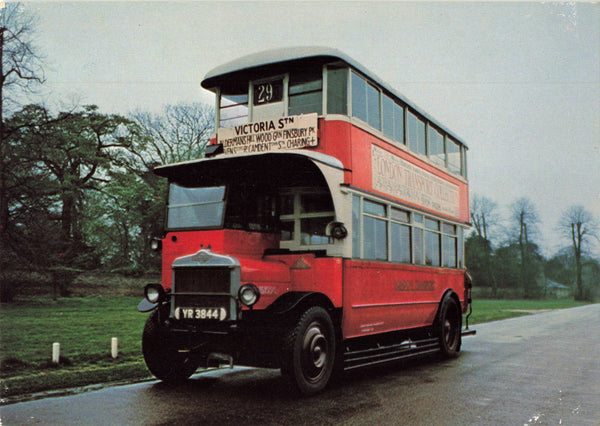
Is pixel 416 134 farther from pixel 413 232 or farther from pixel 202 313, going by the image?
pixel 202 313

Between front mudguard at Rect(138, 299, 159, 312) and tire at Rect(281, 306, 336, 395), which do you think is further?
front mudguard at Rect(138, 299, 159, 312)

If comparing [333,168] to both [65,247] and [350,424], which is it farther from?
[65,247]

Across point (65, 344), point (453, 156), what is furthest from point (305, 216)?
point (65, 344)

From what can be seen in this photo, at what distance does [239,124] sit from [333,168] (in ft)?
6.97

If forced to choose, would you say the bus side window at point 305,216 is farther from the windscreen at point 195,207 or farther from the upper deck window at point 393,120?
the upper deck window at point 393,120

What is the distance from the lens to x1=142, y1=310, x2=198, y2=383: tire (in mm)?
7754

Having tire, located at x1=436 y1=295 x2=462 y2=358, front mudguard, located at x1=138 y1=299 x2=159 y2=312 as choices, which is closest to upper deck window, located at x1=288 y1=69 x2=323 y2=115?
front mudguard, located at x1=138 y1=299 x2=159 y2=312

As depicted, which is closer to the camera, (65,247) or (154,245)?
(154,245)

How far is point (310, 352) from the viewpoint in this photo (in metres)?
7.21

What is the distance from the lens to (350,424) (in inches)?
226

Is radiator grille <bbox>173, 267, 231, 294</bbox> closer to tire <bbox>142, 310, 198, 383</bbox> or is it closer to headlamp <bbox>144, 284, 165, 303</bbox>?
headlamp <bbox>144, 284, 165, 303</bbox>

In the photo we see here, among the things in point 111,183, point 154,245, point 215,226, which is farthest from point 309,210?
point 111,183

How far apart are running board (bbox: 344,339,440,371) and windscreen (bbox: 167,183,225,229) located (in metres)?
2.74

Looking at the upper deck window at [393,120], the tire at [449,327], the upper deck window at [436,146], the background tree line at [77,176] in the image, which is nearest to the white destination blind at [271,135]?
the upper deck window at [393,120]
